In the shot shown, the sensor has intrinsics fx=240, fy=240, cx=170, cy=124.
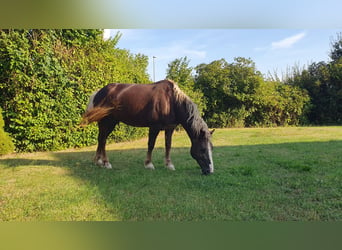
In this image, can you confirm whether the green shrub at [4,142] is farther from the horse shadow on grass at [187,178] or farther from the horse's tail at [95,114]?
the horse's tail at [95,114]

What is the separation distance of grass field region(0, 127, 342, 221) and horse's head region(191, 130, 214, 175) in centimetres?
17

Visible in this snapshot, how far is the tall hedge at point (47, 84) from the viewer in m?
5.69

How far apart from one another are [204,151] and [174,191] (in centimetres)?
104

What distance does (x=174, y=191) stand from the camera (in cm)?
302

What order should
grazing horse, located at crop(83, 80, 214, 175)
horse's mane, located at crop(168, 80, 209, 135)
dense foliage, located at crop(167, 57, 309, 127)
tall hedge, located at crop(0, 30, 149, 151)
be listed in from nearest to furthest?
horse's mane, located at crop(168, 80, 209, 135) < grazing horse, located at crop(83, 80, 214, 175) < tall hedge, located at crop(0, 30, 149, 151) < dense foliage, located at crop(167, 57, 309, 127)

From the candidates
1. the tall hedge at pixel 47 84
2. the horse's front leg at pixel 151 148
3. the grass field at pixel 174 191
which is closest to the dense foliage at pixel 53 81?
the tall hedge at pixel 47 84

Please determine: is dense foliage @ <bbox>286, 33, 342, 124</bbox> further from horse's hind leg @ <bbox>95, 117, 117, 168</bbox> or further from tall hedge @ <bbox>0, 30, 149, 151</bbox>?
horse's hind leg @ <bbox>95, 117, 117, 168</bbox>

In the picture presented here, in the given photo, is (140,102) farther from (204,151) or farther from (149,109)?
(204,151)

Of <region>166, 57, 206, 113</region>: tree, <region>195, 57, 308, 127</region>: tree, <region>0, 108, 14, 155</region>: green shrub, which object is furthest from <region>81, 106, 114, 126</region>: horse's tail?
<region>195, 57, 308, 127</region>: tree

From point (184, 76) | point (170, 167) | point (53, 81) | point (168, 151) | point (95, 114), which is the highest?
point (184, 76)

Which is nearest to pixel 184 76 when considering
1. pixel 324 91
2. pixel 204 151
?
pixel 204 151

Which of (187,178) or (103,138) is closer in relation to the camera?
(187,178)

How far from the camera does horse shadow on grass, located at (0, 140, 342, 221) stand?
2.43 m
